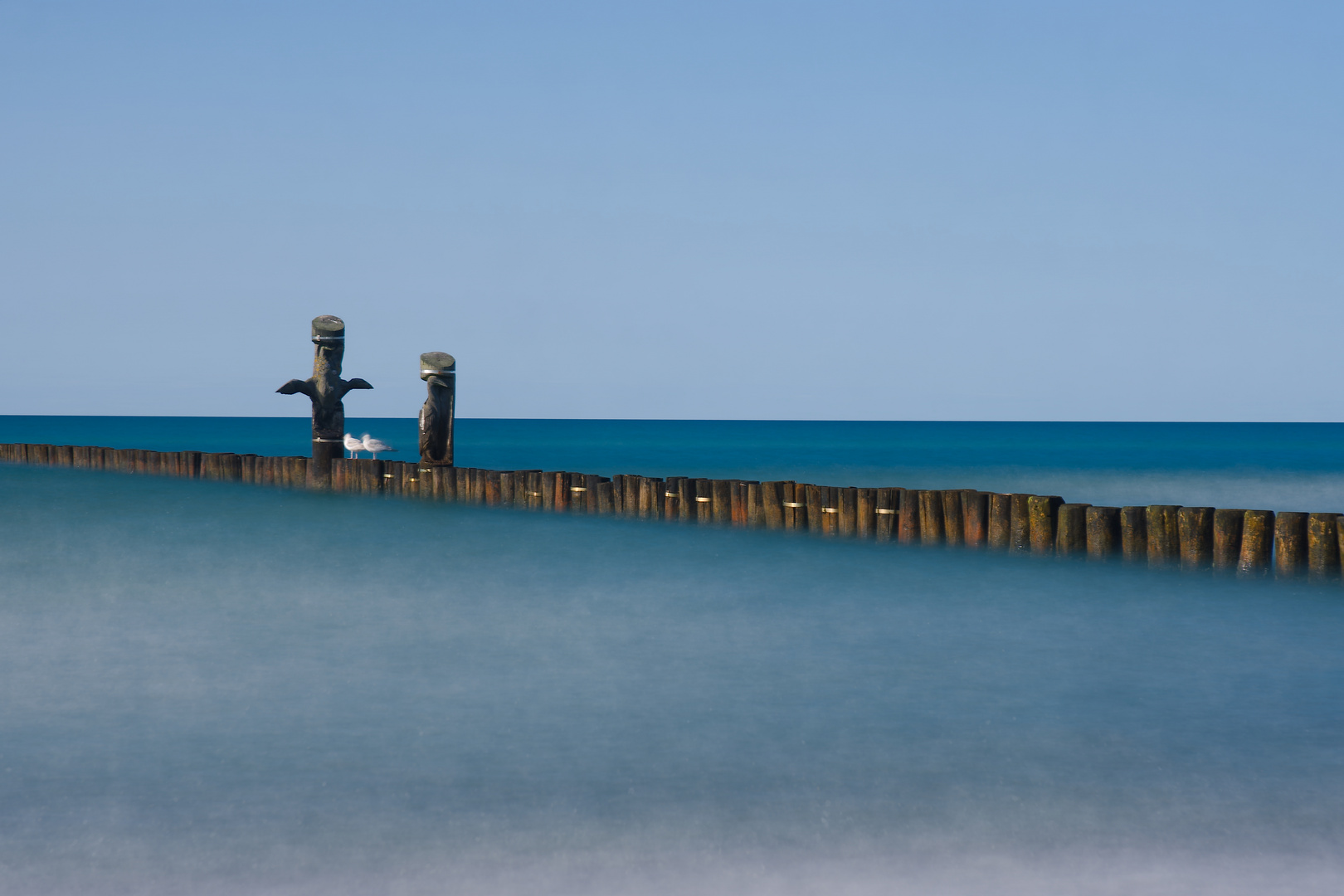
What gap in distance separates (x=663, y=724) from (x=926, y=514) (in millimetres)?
6711

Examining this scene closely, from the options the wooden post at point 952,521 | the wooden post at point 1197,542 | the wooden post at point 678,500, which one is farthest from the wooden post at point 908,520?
the wooden post at point 678,500

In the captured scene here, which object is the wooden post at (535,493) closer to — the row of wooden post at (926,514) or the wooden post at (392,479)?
the row of wooden post at (926,514)

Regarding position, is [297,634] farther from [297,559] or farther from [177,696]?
[297,559]

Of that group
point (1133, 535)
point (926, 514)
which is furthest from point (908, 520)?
point (1133, 535)

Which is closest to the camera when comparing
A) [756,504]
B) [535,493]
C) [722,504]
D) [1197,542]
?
[1197,542]

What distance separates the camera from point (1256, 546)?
1012 cm

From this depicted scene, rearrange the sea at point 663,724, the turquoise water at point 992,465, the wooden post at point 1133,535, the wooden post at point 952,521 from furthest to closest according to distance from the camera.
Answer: the turquoise water at point 992,465 → the wooden post at point 952,521 → the wooden post at point 1133,535 → the sea at point 663,724

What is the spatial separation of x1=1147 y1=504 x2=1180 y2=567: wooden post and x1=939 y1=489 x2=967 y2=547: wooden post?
1.75 m

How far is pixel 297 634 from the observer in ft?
26.5

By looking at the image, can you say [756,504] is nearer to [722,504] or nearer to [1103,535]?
[722,504]

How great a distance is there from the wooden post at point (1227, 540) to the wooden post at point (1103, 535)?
0.82m

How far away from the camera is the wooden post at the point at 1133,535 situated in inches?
424

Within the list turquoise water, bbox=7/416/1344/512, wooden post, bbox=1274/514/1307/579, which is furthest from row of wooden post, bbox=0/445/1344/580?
turquoise water, bbox=7/416/1344/512

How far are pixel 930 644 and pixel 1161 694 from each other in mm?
1727
